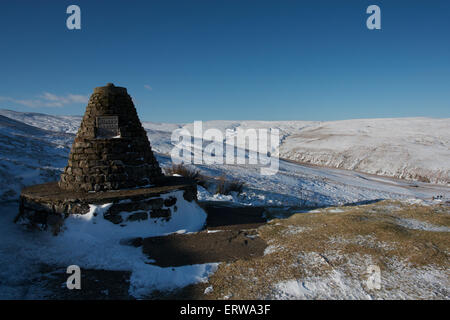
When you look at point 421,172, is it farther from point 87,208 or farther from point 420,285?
point 87,208

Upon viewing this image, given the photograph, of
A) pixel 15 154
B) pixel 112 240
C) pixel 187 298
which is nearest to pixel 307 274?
pixel 187 298

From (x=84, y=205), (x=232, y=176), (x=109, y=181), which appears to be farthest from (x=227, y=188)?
(x=84, y=205)

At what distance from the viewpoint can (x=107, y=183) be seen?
6.59 metres

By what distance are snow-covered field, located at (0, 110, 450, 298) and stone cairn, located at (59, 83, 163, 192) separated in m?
1.34

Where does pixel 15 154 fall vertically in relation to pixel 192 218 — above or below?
above

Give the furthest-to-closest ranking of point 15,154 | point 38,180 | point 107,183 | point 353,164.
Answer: point 353,164, point 15,154, point 38,180, point 107,183

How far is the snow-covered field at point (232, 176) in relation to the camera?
4.63 m

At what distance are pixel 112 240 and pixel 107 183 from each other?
5.12ft

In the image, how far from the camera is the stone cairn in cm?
663

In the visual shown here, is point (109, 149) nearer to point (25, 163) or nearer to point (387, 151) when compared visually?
point (25, 163)

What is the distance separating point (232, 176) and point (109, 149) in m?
10.4

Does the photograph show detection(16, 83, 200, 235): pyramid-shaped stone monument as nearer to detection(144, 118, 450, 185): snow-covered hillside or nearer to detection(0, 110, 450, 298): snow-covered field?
detection(0, 110, 450, 298): snow-covered field

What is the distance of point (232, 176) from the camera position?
16438 mm

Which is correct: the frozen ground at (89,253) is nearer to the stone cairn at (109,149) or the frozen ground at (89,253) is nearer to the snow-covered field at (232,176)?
the snow-covered field at (232,176)
